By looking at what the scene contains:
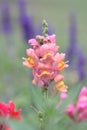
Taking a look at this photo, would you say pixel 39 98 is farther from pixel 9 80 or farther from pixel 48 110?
pixel 9 80

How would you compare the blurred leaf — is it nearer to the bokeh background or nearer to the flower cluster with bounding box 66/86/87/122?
the flower cluster with bounding box 66/86/87/122

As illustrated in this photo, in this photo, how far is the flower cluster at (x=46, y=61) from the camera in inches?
65.8

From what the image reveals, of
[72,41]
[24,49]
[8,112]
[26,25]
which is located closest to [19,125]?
[8,112]

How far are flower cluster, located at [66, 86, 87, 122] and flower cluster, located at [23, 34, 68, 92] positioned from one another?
A: 0.38 metres

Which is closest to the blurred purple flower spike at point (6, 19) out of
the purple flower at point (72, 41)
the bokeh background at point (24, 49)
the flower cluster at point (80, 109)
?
the bokeh background at point (24, 49)

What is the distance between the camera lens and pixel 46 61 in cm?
168

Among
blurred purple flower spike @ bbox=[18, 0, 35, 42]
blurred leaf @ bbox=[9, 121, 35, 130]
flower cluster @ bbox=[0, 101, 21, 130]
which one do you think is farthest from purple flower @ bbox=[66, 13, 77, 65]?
blurred leaf @ bbox=[9, 121, 35, 130]

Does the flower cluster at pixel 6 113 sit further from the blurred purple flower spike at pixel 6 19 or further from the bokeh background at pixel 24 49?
the blurred purple flower spike at pixel 6 19

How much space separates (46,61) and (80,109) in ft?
1.57

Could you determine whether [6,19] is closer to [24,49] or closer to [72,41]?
[24,49]

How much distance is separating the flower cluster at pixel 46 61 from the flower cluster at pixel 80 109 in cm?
38

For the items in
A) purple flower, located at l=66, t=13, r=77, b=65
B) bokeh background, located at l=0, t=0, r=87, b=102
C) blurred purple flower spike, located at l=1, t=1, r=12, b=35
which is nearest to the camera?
bokeh background, located at l=0, t=0, r=87, b=102

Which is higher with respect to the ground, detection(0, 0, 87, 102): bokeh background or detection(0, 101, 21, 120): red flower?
detection(0, 0, 87, 102): bokeh background

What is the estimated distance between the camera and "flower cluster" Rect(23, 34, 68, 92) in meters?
1.67
